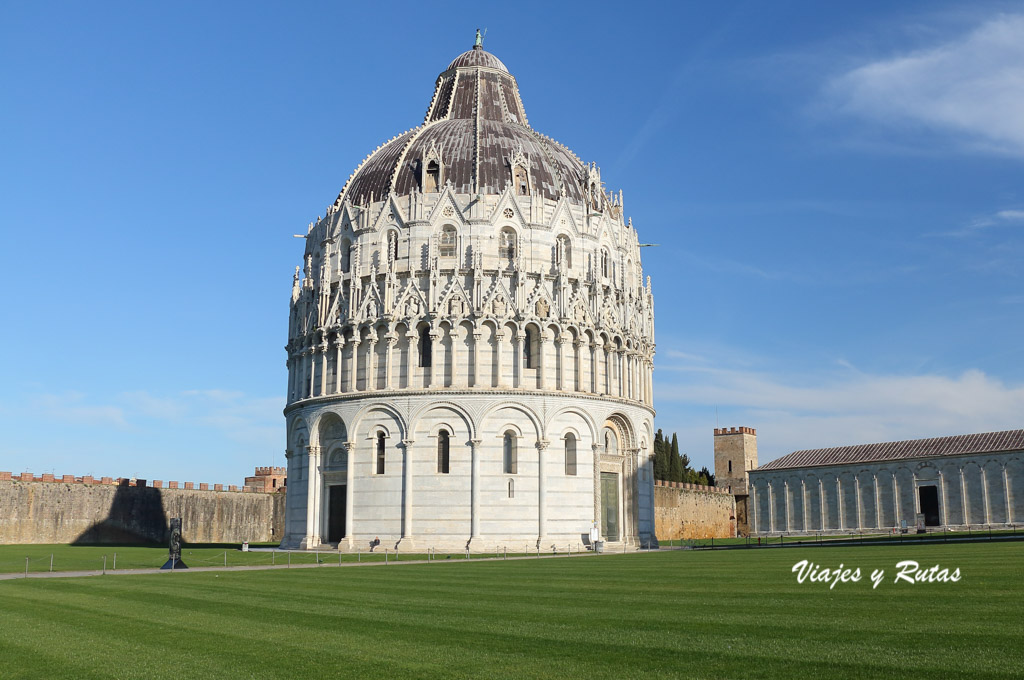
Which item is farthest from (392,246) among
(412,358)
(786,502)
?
(786,502)

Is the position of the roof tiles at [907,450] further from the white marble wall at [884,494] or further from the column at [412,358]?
the column at [412,358]

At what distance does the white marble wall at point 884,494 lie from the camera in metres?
80.2

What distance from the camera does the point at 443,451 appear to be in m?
54.4

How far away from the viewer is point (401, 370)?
5528 centimetres

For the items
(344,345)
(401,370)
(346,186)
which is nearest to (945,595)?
(401,370)

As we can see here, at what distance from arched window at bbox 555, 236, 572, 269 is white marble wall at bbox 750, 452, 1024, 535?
151 ft

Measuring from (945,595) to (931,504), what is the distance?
74.0 m

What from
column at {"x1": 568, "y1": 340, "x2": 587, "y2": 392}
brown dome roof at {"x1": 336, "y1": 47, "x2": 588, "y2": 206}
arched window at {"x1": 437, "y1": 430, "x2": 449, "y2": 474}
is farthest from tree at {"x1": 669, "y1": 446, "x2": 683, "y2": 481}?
arched window at {"x1": 437, "y1": 430, "x2": 449, "y2": 474}

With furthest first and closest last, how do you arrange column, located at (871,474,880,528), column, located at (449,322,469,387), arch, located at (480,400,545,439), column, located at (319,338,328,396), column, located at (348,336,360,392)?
column, located at (871,474,880,528) → column, located at (319,338,328,396) → column, located at (348,336,360,392) → column, located at (449,322,469,387) → arch, located at (480,400,545,439)

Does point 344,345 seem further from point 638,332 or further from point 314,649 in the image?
point 314,649

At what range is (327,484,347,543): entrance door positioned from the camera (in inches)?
2233

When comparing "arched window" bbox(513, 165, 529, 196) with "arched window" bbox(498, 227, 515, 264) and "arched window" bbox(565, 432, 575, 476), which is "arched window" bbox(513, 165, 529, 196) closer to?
"arched window" bbox(498, 227, 515, 264)

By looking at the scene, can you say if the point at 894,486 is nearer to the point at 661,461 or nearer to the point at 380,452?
the point at 661,461

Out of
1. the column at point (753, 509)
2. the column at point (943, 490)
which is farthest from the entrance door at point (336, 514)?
the column at point (943, 490)
